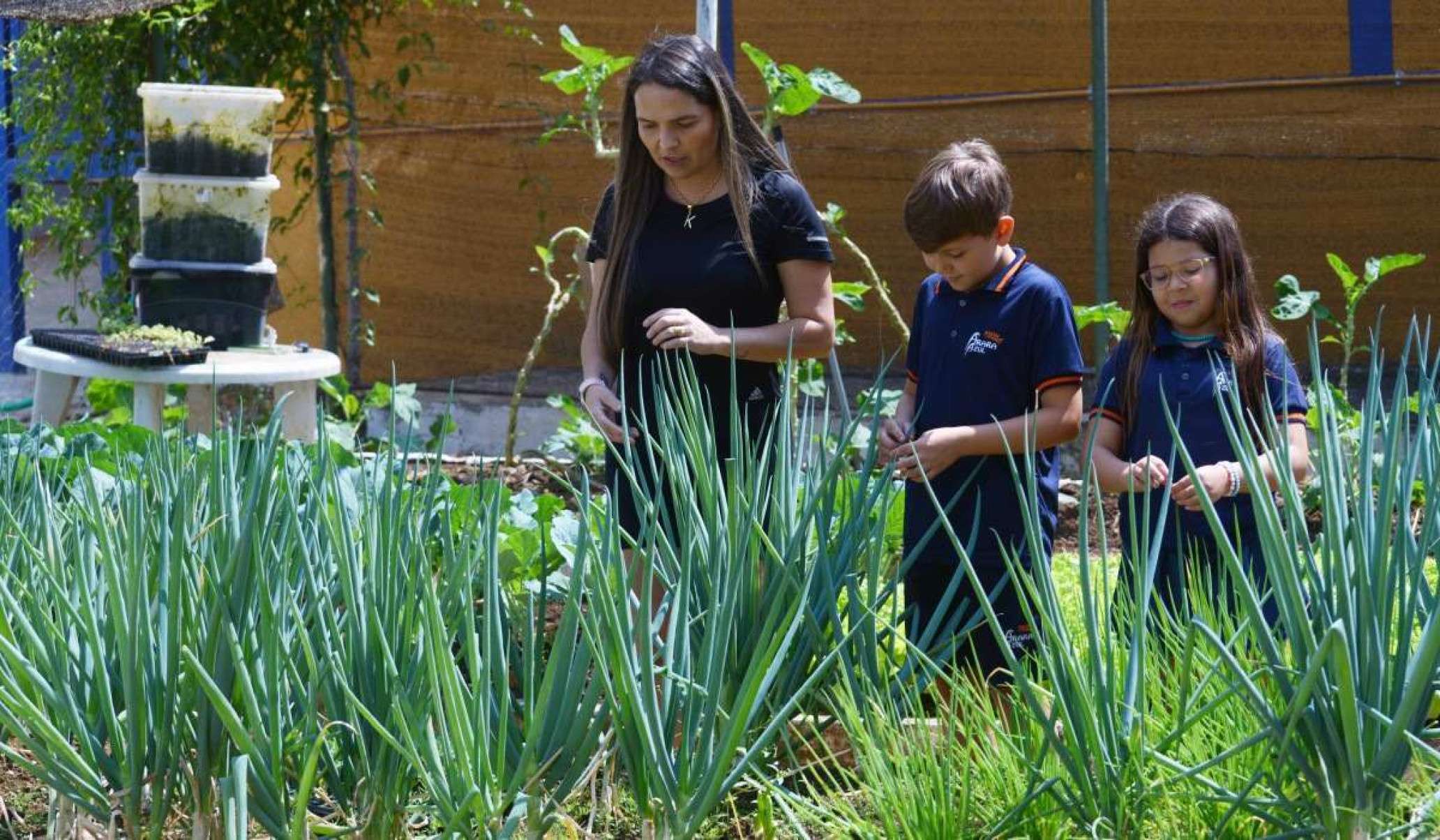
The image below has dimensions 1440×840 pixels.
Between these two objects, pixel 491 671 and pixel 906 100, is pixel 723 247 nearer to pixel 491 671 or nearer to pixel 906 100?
pixel 491 671

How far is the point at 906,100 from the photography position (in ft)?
21.8

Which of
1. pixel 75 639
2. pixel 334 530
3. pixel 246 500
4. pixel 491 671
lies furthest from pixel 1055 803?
pixel 75 639

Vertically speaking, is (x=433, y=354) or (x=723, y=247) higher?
(x=723, y=247)

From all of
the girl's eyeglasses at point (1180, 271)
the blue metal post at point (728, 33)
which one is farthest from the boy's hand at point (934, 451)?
the blue metal post at point (728, 33)

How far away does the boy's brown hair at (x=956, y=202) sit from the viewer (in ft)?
7.64

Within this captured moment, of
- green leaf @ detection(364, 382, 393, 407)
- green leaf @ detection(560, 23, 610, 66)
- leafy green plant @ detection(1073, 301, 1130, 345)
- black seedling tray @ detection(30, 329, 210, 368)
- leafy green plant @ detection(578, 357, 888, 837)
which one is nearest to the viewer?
leafy green plant @ detection(578, 357, 888, 837)

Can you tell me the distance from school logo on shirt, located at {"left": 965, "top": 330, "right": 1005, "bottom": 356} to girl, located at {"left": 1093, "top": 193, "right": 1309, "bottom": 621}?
171mm

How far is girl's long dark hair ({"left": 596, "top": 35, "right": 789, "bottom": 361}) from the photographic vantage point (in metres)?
2.55

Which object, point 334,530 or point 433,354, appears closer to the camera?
point 334,530

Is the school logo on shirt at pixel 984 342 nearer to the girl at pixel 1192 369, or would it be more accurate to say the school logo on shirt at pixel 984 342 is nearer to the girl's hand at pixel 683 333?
the girl at pixel 1192 369

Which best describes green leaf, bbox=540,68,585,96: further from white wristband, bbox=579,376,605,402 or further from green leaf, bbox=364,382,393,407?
white wristband, bbox=579,376,605,402

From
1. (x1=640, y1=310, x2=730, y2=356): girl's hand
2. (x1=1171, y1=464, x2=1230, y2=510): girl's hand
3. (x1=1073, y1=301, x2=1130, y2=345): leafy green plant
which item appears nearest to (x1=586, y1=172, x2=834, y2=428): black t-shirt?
(x1=640, y1=310, x2=730, y2=356): girl's hand

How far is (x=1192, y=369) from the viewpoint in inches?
94.2

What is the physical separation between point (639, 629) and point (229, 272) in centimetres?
392
